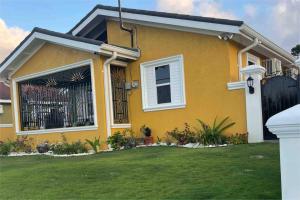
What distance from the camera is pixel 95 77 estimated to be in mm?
12211

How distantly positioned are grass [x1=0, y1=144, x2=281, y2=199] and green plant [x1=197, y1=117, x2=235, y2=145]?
9.58 feet

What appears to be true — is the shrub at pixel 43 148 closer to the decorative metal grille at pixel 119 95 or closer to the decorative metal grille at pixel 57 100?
the decorative metal grille at pixel 57 100

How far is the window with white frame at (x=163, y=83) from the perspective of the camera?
12000mm

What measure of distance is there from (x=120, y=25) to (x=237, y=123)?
541 cm

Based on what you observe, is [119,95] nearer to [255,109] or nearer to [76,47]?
[76,47]

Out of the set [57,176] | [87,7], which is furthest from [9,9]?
[57,176]

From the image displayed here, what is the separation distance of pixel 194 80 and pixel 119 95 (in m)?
2.74

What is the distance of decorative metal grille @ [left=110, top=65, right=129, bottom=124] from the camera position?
12.5 meters

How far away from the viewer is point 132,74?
509 inches

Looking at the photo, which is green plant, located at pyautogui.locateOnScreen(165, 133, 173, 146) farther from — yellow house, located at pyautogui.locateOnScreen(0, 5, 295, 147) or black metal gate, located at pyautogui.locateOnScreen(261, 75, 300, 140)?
black metal gate, located at pyautogui.locateOnScreen(261, 75, 300, 140)

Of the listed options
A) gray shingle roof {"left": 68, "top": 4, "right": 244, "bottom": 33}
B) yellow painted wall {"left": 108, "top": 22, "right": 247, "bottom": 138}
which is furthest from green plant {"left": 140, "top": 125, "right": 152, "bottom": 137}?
gray shingle roof {"left": 68, "top": 4, "right": 244, "bottom": 33}

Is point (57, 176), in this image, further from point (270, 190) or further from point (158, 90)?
point (158, 90)

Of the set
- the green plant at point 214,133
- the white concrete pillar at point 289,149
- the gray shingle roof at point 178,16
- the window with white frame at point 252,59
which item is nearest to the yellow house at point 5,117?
the gray shingle roof at point 178,16

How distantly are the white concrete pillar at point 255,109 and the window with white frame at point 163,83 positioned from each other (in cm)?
224
